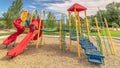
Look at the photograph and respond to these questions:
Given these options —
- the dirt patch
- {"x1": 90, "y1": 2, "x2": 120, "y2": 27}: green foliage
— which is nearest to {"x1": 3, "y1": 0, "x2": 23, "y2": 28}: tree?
the dirt patch

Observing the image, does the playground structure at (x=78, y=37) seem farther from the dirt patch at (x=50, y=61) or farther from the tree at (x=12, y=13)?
the tree at (x=12, y=13)

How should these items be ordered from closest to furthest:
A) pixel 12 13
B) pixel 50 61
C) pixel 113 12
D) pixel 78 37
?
pixel 50 61, pixel 78 37, pixel 12 13, pixel 113 12

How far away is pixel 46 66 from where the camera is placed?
6586mm

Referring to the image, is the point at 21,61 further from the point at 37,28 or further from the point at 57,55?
the point at 37,28

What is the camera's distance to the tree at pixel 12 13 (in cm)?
2644

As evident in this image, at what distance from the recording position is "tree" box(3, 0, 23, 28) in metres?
26.4

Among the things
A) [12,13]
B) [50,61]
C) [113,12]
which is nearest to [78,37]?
[50,61]

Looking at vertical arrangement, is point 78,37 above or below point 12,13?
below

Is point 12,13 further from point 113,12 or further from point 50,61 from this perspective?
point 113,12

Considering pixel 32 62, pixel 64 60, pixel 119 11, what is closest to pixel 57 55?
pixel 64 60

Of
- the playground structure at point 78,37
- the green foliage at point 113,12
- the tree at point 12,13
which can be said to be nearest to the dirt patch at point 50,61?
the playground structure at point 78,37

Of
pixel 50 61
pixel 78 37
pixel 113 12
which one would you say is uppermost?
pixel 113 12

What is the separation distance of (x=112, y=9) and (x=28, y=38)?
170ft

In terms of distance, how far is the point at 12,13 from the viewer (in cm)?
2647
